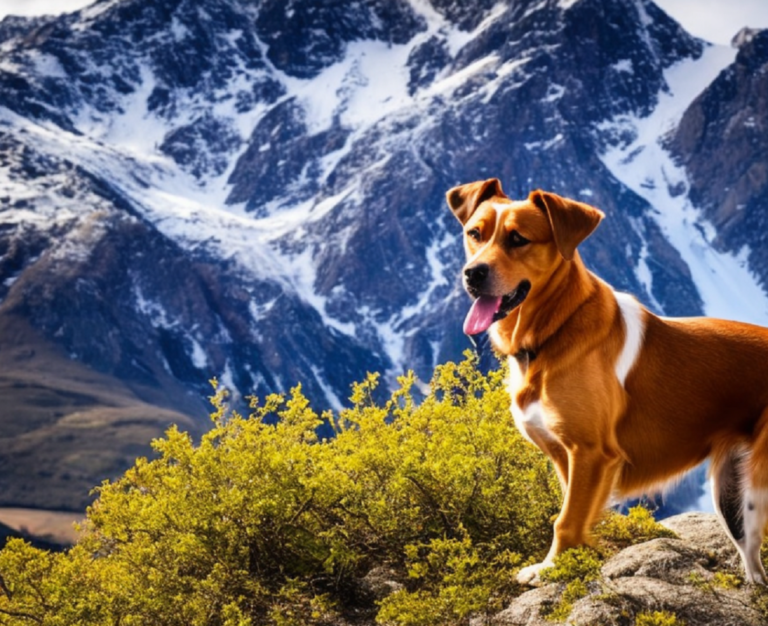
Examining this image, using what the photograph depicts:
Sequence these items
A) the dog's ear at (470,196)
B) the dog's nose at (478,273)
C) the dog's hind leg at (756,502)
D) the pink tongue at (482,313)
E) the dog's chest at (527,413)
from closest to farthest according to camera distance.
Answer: the dog's hind leg at (756,502) < the dog's nose at (478,273) < the pink tongue at (482,313) < the dog's chest at (527,413) < the dog's ear at (470,196)

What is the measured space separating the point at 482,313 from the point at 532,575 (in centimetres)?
182

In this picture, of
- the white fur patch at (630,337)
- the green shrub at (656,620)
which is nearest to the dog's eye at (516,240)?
the white fur patch at (630,337)

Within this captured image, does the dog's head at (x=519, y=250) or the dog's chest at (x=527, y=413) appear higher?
the dog's head at (x=519, y=250)

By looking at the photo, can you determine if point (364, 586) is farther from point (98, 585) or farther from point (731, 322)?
point (731, 322)

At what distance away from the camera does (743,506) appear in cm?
616

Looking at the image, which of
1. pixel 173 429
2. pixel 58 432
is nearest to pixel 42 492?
pixel 58 432

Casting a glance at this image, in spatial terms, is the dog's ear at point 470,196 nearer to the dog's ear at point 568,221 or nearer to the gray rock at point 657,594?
the dog's ear at point 568,221

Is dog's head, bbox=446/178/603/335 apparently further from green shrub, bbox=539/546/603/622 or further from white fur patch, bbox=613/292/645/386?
green shrub, bbox=539/546/603/622

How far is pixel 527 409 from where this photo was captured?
649 cm

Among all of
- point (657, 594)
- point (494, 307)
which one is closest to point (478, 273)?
point (494, 307)

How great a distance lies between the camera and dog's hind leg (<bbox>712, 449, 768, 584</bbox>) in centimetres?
609

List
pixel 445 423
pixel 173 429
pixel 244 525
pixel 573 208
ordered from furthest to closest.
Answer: pixel 445 423
pixel 173 429
pixel 244 525
pixel 573 208

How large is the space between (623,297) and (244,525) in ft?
11.0

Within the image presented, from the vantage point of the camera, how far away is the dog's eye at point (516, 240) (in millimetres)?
6355
